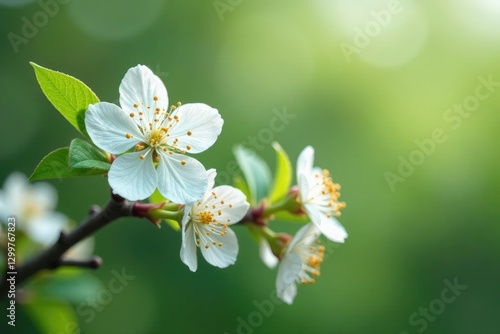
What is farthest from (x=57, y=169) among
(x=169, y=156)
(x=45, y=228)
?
(x=45, y=228)

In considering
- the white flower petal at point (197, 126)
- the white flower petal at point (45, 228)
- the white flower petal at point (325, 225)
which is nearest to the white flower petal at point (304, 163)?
the white flower petal at point (325, 225)

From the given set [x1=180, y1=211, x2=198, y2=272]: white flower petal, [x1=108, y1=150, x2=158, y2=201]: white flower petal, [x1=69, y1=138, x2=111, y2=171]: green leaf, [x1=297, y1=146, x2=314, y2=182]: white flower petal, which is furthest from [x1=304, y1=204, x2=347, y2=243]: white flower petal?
[x1=69, y1=138, x2=111, y2=171]: green leaf

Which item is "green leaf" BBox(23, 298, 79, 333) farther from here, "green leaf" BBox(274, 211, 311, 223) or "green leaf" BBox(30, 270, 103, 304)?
"green leaf" BBox(274, 211, 311, 223)

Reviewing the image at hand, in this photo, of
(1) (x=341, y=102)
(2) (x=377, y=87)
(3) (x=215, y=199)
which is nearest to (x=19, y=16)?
(1) (x=341, y=102)

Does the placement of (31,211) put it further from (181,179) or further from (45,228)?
(181,179)

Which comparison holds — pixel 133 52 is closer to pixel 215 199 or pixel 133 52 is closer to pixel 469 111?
pixel 469 111

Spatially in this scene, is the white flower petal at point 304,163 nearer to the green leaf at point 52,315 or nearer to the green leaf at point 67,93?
the green leaf at point 67,93

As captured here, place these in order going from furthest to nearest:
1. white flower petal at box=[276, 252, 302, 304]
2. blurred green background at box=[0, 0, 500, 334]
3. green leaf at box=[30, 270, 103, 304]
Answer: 1. blurred green background at box=[0, 0, 500, 334]
2. green leaf at box=[30, 270, 103, 304]
3. white flower petal at box=[276, 252, 302, 304]
